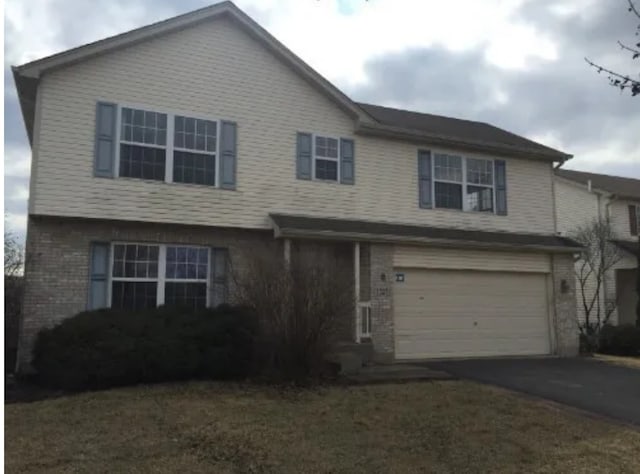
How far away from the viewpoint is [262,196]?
14.5 metres

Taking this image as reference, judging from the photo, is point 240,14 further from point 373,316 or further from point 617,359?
point 617,359

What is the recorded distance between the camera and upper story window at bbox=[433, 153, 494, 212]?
55.3 feet

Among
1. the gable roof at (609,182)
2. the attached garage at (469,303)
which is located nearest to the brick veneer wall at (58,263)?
the attached garage at (469,303)

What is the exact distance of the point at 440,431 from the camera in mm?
8180

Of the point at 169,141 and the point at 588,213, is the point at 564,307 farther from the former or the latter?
the point at 169,141

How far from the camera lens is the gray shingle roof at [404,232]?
1431cm

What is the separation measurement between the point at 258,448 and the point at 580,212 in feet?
75.8

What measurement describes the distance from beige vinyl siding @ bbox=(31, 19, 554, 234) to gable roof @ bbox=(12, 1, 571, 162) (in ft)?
0.70

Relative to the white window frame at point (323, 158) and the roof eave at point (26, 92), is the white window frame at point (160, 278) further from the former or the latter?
the roof eave at point (26, 92)

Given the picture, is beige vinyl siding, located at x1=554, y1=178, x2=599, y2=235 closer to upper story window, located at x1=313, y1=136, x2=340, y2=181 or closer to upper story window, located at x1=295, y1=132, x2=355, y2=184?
upper story window, located at x1=295, y1=132, x2=355, y2=184

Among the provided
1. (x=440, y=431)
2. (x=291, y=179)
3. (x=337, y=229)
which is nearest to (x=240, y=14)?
(x=291, y=179)

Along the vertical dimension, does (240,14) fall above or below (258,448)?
above

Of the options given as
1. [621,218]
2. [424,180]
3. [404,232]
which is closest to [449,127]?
[424,180]

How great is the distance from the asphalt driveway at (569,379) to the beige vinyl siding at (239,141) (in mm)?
3903
